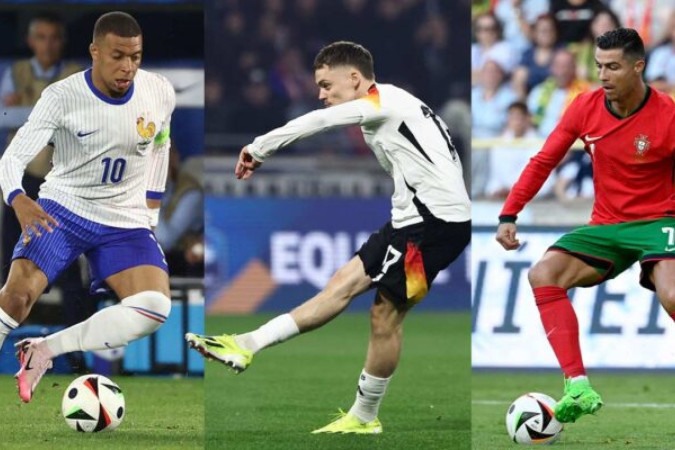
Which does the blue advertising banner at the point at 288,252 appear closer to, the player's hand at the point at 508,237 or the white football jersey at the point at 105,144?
the white football jersey at the point at 105,144

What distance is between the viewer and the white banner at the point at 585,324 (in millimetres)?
Answer: 11086

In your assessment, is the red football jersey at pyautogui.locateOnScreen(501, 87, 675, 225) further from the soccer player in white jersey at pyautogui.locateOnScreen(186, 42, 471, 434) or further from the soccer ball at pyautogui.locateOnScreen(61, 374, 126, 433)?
the soccer ball at pyautogui.locateOnScreen(61, 374, 126, 433)

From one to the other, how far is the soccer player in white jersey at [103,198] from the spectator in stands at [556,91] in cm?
479

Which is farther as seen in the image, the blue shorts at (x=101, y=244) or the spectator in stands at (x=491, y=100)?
the spectator in stands at (x=491, y=100)

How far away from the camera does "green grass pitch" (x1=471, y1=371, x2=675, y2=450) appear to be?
725cm

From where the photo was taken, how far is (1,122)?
8.69m

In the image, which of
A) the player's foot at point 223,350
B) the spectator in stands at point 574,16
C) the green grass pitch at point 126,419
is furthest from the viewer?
the spectator in stands at point 574,16

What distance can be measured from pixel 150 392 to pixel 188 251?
3.28ft

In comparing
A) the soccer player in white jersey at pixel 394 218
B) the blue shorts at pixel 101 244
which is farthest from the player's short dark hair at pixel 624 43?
the blue shorts at pixel 101 244

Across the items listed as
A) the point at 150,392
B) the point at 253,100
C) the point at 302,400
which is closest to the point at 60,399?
the point at 150,392

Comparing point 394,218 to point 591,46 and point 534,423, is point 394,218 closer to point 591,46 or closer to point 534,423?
point 534,423

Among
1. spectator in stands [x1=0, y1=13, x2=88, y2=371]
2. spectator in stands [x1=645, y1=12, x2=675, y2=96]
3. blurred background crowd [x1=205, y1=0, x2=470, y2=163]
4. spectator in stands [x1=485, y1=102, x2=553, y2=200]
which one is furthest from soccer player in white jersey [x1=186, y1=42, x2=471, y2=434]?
blurred background crowd [x1=205, y1=0, x2=470, y2=163]

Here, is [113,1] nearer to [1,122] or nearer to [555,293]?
[1,122]

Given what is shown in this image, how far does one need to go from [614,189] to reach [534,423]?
1173 millimetres
